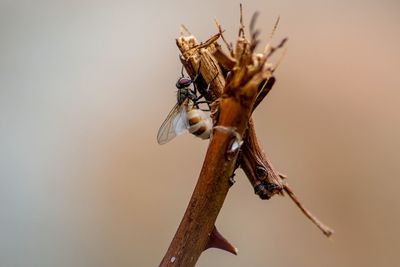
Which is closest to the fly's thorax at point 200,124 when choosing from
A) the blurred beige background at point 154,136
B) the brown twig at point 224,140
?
the brown twig at point 224,140

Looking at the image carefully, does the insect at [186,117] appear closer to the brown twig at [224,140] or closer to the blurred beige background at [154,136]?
the brown twig at [224,140]

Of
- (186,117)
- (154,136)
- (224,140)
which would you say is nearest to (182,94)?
(186,117)

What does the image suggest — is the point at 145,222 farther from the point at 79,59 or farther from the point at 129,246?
the point at 79,59

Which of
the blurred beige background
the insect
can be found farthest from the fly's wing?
the blurred beige background

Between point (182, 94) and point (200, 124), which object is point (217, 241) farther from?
point (182, 94)

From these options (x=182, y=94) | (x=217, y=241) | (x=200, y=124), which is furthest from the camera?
(x=182, y=94)

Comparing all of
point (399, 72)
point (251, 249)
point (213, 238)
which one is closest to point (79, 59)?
point (251, 249)
